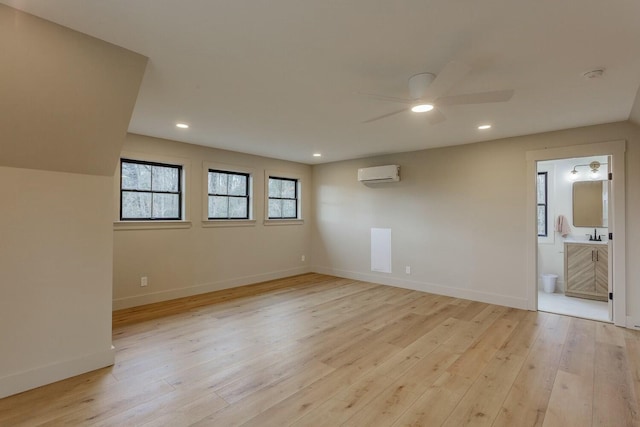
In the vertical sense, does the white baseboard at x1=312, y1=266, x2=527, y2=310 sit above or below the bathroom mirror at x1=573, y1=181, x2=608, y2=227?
below

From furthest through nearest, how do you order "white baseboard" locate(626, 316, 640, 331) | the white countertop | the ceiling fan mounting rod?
the white countertop
"white baseboard" locate(626, 316, 640, 331)
the ceiling fan mounting rod

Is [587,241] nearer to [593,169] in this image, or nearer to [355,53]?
[593,169]

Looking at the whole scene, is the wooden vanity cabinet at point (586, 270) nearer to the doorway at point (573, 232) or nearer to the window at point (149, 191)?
the doorway at point (573, 232)

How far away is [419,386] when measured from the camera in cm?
243

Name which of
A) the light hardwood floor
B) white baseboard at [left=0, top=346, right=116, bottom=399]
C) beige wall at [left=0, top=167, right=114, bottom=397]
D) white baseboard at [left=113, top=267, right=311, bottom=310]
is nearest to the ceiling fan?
the light hardwood floor

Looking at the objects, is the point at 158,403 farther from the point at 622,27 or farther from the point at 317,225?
the point at 317,225

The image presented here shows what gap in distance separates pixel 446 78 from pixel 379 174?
363 cm

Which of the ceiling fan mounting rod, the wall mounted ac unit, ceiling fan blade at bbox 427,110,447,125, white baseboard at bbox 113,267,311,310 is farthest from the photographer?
the wall mounted ac unit

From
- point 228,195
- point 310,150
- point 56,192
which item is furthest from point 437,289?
point 56,192

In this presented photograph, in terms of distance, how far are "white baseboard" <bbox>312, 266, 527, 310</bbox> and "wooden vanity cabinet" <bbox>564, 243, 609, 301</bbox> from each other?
1.58 meters

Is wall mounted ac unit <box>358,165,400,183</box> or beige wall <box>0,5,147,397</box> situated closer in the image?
beige wall <box>0,5,147,397</box>

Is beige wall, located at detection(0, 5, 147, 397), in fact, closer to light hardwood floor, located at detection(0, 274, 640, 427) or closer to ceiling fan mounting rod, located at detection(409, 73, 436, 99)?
light hardwood floor, located at detection(0, 274, 640, 427)

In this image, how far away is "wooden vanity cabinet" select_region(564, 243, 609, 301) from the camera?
16.2 feet

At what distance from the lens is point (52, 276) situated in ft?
8.01
